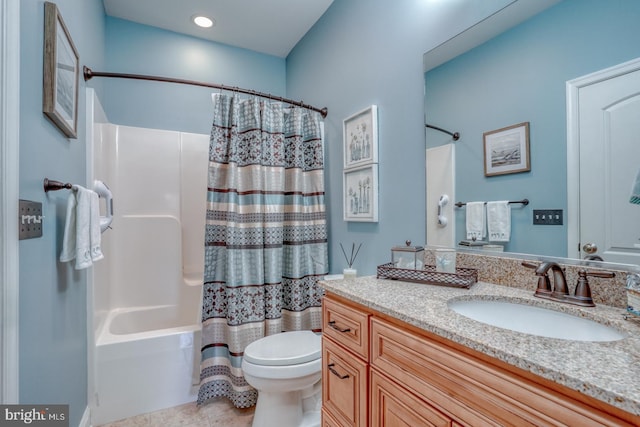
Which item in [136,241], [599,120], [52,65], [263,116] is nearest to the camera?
[599,120]

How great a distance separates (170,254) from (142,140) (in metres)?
1.00

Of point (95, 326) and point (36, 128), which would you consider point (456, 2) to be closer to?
point (36, 128)

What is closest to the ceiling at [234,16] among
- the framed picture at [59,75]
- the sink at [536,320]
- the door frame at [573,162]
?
the framed picture at [59,75]

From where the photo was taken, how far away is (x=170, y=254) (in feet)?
8.54

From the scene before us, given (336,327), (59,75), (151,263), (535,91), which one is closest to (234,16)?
(59,75)

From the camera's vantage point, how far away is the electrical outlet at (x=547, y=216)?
1.03m

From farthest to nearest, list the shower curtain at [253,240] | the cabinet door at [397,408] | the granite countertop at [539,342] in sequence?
1. the shower curtain at [253,240]
2. the cabinet door at [397,408]
3. the granite countertop at [539,342]

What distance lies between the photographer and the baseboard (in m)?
1.56

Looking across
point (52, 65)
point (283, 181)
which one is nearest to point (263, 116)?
point (283, 181)

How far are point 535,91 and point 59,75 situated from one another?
1815mm

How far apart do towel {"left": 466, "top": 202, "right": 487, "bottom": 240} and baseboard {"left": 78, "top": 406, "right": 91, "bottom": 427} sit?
84.2 inches

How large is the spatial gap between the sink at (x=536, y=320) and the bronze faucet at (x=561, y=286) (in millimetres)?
67

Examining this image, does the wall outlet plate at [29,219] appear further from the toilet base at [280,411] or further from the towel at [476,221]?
the towel at [476,221]

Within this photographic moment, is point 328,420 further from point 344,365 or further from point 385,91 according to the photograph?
point 385,91
